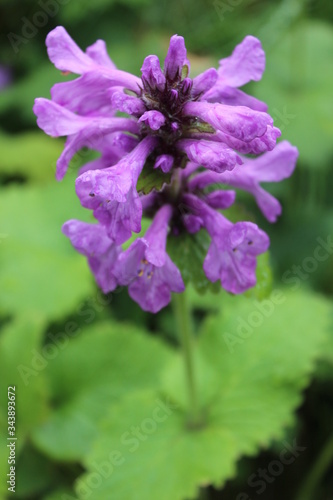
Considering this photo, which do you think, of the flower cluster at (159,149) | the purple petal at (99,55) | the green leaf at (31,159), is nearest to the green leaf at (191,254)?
the flower cluster at (159,149)

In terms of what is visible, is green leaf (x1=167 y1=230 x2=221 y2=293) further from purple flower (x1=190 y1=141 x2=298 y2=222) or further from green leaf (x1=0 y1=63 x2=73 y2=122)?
green leaf (x1=0 y1=63 x2=73 y2=122)

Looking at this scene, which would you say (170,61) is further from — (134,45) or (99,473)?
(134,45)

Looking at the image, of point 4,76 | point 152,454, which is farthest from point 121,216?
point 4,76

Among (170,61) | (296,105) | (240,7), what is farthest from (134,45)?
(170,61)

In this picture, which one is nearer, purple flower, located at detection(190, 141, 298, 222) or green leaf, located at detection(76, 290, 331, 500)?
purple flower, located at detection(190, 141, 298, 222)

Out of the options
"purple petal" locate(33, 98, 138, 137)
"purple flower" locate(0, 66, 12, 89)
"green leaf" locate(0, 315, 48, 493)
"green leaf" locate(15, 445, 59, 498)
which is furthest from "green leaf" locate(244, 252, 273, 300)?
"purple flower" locate(0, 66, 12, 89)
